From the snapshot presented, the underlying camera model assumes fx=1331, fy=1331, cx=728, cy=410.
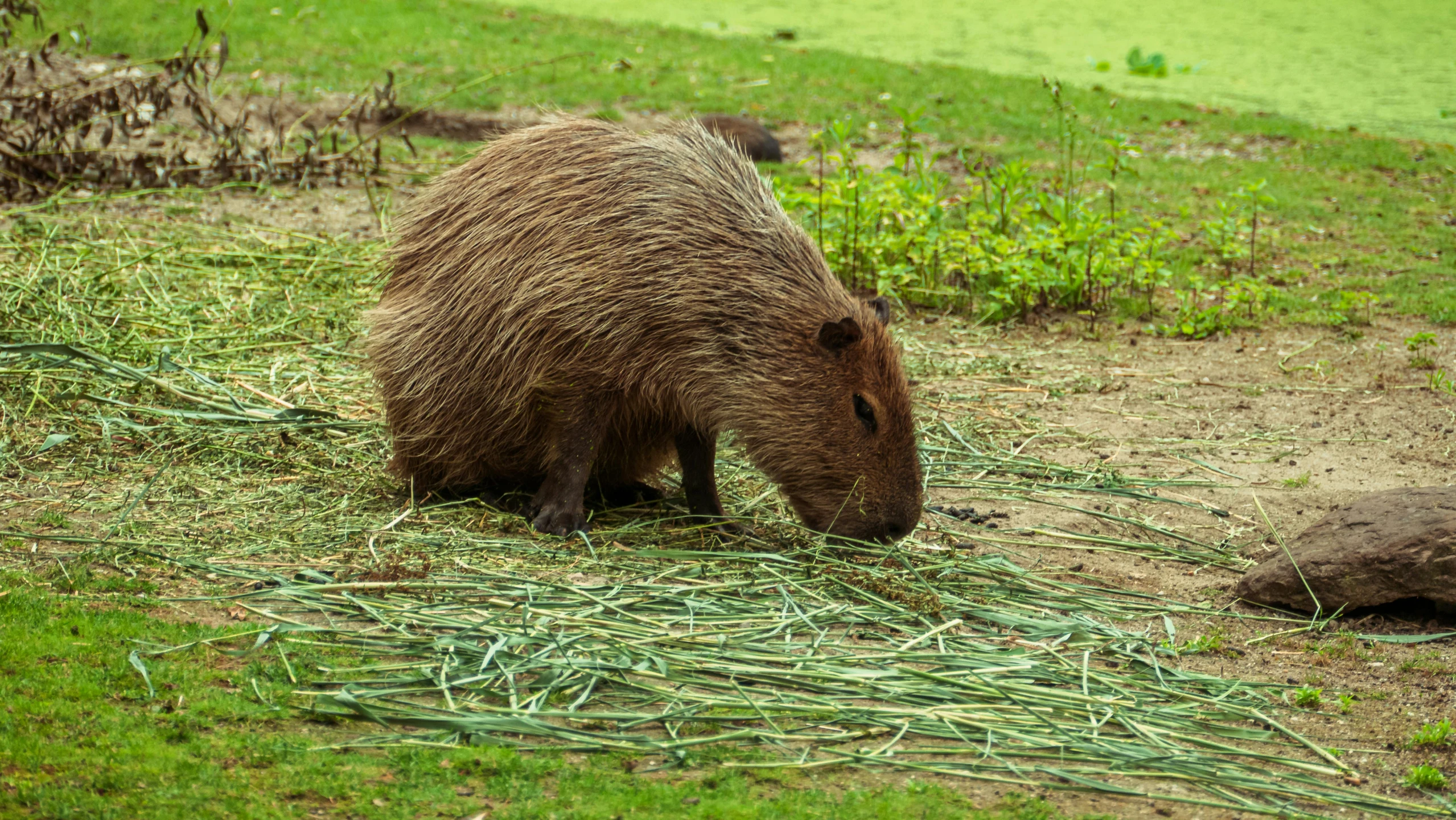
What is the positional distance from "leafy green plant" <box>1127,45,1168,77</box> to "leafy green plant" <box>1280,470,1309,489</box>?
977 cm

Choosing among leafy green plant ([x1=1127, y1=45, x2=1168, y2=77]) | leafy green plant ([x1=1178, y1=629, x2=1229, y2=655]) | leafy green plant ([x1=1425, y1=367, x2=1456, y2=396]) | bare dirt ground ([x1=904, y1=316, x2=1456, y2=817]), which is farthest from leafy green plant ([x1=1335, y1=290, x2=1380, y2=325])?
leafy green plant ([x1=1127, y1=45, x2=1168, y2=77])

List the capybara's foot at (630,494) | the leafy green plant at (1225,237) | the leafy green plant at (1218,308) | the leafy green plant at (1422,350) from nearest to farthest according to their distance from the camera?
the capybara's foot at (630,494) → the leafy green plant at (1422,350) → the leafy green plant at (1218,308) → the leafy green plant at (1225,237)

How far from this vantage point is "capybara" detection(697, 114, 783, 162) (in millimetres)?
10133

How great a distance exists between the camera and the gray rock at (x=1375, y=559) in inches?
168

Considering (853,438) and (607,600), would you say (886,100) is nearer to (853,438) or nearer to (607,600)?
(853,438)

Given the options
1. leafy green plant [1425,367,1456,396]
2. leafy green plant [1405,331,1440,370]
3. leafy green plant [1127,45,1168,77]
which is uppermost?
leafy green plant [1127,45,1168,77]

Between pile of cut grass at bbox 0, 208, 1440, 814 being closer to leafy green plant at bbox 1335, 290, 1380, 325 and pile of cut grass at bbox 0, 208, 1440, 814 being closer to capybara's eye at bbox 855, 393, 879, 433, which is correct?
capybara's eye at bbox 855, 393, 879, 433

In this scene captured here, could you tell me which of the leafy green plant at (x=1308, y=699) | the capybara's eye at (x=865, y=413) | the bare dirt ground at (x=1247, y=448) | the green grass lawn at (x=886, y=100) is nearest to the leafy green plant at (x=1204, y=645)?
the bare dirt ground at (x=1247, y=448)

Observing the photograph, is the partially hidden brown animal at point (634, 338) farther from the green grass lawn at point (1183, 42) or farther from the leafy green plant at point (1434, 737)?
the green grass lawn at point (1183, 42)

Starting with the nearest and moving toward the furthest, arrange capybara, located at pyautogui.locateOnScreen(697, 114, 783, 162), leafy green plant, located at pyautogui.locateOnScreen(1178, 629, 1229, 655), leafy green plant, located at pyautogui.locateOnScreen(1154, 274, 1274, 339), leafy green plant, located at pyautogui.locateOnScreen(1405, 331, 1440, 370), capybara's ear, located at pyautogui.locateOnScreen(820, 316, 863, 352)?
leafy green plant, located at pyautogui.locateOnScreen(1178, 629, 1229, 655), capybara's ear, located at pyautogui.locateOnScreen(820, 316, 863, 352), leafy green plant, located at pyautogui.locateOnScreen(1405, 331, 1440, 370), leafy green plant, located at pyautogui.locateOnScreen(1154, 274, 1274, 339), capybara, located at pyautogui.locateOnScreen(697, 114, 783, 162)

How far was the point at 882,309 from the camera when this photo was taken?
4953 millimetres

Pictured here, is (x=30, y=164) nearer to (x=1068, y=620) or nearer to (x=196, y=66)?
(x=196, y=66)

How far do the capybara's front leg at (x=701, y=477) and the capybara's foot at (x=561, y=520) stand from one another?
468mm

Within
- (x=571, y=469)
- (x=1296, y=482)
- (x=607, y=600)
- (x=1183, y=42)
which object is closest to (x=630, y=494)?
(x=571, y=469)
